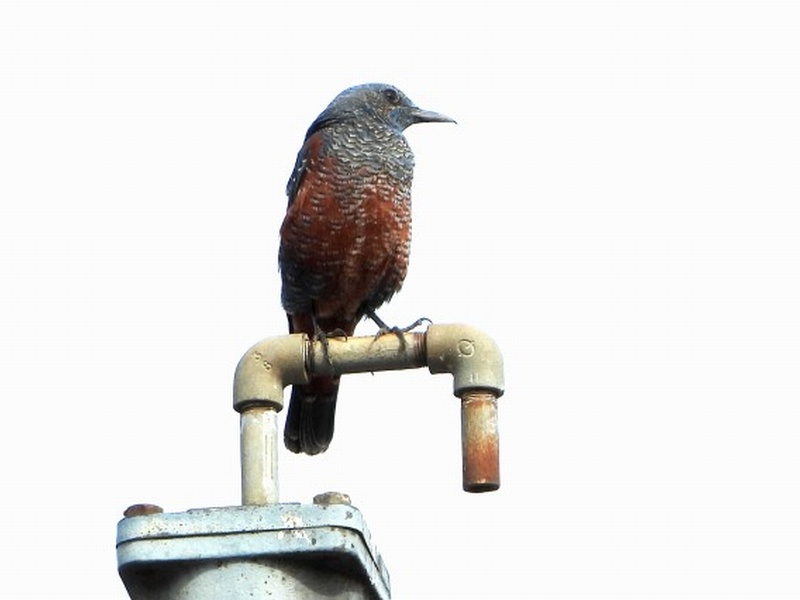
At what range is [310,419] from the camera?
6613 mm

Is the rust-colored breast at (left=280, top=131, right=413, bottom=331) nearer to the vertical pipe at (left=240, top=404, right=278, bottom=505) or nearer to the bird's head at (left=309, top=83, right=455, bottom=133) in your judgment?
the bird's head at (left=309, top=83, right=455, bottom=133)

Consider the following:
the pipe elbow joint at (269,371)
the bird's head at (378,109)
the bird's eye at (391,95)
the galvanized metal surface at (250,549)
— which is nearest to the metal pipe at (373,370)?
the pipe elbow joint at (269,371)

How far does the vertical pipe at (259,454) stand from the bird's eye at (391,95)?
164 inches

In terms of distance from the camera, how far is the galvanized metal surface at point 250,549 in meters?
2.80

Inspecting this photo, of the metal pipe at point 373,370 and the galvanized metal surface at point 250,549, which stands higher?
the metal pipe at point 373,370

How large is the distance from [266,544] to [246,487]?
0.36 m

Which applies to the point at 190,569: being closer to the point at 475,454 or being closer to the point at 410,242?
the point at 475,454

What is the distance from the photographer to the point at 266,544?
2801mm

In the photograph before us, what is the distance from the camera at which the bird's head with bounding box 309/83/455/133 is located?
23.7ft

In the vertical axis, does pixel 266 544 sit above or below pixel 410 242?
below

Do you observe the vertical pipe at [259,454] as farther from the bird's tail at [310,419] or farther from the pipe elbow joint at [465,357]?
the bird's tail at [310,419]

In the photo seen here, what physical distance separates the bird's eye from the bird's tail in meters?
1.49

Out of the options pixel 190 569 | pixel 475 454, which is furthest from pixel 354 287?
pixel 190 569

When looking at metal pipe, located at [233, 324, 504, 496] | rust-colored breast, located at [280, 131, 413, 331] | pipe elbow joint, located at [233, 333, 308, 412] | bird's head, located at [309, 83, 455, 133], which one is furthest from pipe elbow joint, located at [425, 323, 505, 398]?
bird's head, located at [309, 83, 455, 133]
